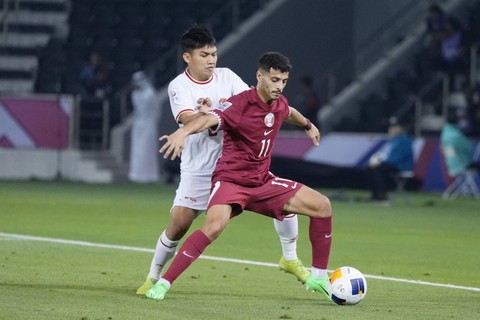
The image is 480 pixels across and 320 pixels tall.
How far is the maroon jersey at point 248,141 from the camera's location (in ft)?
32.3

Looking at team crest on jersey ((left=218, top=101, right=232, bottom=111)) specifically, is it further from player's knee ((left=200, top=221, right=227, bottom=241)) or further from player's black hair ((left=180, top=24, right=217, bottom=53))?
player's knee ((left=200, top=221, right=227, bottom=241))

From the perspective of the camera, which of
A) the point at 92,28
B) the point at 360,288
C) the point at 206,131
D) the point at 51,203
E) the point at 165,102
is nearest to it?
the point at 360,288

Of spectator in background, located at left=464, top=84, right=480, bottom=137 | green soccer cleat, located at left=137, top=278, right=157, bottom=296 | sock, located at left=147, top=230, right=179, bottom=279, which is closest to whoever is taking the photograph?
green soccer cleat, located at left=137, top=278, right=157, bottom=296

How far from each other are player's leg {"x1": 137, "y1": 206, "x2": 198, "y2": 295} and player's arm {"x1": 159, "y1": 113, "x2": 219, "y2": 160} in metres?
0.81

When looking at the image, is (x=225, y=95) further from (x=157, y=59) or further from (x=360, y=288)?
(x=157, y=59)

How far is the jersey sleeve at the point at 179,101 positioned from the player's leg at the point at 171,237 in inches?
29.1

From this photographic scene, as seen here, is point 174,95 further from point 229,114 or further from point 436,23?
point 436,23

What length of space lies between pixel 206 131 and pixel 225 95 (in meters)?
0.40

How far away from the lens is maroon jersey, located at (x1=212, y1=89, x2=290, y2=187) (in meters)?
9.85

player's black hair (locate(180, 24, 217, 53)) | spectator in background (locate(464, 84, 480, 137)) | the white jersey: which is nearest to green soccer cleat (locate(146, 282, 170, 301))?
the white jersey

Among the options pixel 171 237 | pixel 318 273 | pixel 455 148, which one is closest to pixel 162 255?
pixel 171 237

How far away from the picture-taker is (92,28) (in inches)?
1385

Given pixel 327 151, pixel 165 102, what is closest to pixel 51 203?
pixel 327 151

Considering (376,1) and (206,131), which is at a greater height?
(206,131)
